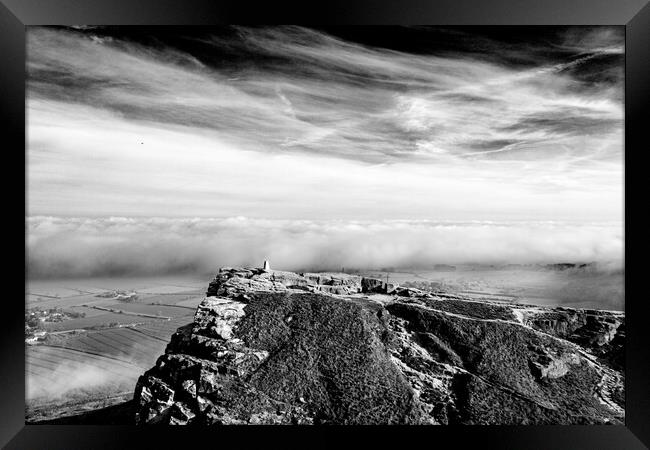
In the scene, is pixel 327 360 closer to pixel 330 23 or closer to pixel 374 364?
pixel 374 364

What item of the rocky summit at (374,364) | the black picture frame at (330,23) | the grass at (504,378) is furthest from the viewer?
the grass at (504,378)

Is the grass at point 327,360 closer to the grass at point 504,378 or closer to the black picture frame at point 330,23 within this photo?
the black picture frame at point 330,23

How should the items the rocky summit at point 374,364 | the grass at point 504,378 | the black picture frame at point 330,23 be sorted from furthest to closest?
the grass at point 504,378 < the rocky summit at point 374,364 < the black picture frame at point 330,23

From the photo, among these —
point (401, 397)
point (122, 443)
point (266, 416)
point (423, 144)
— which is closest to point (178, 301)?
point (122, 443)

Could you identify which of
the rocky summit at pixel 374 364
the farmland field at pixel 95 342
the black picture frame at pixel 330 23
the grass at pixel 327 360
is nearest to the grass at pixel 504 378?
the rocky summit at pixel 374 364

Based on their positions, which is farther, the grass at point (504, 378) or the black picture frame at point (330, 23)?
the grass at point (504, 378)
